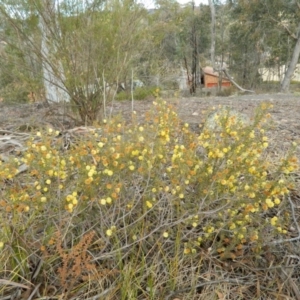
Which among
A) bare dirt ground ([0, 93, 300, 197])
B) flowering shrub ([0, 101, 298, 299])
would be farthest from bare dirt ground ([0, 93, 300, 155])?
flowering shrub ([0, 101, 298, 299])

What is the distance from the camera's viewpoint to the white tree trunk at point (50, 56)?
3789 millimetres

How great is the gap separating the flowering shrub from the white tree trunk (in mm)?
2356

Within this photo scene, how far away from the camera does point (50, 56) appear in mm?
3955

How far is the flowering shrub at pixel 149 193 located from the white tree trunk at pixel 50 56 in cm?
236

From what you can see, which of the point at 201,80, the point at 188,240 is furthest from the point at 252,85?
the point at 188,240

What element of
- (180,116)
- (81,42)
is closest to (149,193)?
(81,42)

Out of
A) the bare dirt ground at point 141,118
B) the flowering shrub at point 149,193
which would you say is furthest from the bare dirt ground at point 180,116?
the flowering shrub at point 149,193

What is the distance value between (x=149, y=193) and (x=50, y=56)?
8.93 ft

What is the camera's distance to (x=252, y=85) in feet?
65.0

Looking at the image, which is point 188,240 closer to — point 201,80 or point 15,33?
point 15,33

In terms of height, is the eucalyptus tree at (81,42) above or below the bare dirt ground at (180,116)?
above

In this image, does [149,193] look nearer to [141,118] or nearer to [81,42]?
[81,42]

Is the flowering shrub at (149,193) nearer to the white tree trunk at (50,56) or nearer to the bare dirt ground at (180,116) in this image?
the bare dirt ground at (180,116)

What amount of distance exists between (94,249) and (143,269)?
251mm
